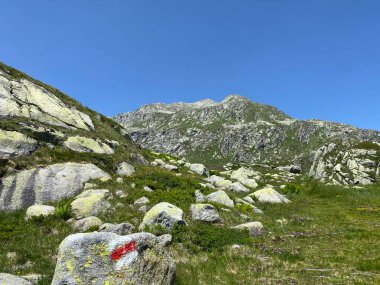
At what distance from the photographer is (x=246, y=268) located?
15070 mm

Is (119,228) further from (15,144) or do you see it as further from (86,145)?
(86,145)

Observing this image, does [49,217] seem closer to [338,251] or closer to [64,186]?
[64,186]

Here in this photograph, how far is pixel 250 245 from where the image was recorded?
18359 mm

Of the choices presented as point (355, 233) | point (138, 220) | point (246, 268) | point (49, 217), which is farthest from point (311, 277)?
point (49, 217)

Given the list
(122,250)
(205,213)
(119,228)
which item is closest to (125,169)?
(205,213)

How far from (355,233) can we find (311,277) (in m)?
9.21

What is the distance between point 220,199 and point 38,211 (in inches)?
530

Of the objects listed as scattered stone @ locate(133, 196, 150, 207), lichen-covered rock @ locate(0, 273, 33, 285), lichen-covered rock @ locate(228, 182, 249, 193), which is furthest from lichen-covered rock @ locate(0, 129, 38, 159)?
lichen-covered rock @ locate(228, 182, 249, 193)

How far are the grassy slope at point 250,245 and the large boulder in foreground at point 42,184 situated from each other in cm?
162

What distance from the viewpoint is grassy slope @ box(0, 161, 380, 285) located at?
46.1 ft

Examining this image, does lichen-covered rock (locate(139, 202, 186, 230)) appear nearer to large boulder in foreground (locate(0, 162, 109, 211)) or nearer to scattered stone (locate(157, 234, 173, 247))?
scattered stone (locate(157, 234, 173, 247))

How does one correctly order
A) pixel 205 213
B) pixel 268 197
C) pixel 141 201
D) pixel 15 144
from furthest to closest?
pixel 268 197
pixel 15 144
pixel 141 201
pixel 205 213

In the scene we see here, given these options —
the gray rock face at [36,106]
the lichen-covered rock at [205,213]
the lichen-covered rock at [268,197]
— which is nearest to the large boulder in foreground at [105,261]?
the lichen-covered rock at [205,213]

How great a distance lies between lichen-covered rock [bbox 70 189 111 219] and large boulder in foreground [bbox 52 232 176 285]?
1109 centimetres
